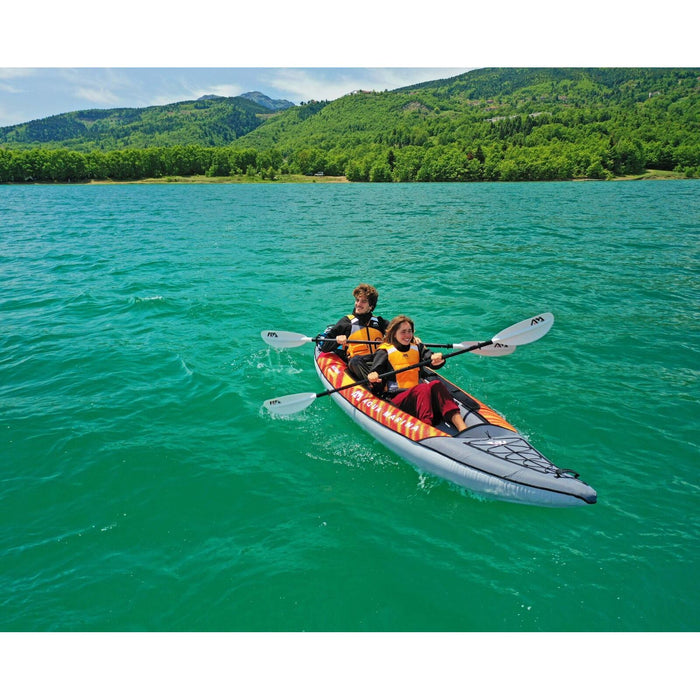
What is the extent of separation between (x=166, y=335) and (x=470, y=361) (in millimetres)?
7110

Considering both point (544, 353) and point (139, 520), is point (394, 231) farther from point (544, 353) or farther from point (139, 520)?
point (139, 520)

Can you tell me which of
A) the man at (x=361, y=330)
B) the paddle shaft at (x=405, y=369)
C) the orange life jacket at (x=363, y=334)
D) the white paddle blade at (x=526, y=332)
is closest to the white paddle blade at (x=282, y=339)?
the man at (x=361, y=330)

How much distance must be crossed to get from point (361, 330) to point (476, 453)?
3298 millimetres

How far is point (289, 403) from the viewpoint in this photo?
701cm

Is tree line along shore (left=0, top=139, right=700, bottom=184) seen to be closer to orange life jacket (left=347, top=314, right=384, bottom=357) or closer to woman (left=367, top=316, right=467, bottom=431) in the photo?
orange life jacket (left=347, top=314, right=384, bottom=357)

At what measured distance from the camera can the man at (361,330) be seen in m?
7.64

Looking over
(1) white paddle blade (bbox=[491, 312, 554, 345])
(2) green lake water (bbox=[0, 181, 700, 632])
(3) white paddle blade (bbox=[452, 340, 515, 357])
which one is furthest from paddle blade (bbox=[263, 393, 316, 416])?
(1) white paddle blade (bbox=[491, 312, 554, 345])

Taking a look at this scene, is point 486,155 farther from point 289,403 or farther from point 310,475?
point 310,475

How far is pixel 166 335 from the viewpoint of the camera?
10.9m

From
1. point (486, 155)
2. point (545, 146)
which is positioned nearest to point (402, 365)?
point (486, 155)

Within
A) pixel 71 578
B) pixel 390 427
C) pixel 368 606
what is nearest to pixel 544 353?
pixel 390 427

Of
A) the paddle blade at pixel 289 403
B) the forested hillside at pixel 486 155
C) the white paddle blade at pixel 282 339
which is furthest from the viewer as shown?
the forested hillside at pixel 486 155

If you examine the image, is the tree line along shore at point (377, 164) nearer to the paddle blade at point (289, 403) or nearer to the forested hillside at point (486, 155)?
the forested hillside at point (486, 155)

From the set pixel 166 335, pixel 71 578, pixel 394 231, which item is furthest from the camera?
pixel 394 231
